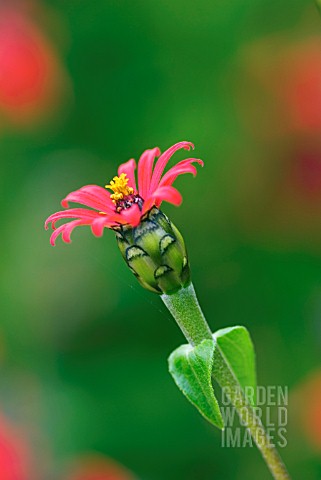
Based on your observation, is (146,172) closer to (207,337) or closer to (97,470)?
(207,337)

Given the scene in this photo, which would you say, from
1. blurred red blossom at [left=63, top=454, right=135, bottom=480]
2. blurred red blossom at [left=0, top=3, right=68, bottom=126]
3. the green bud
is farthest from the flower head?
blurred red blossom at [left=0, top=3, right=68, bottom=126]

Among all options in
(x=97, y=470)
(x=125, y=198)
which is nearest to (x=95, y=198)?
(x=125, y=198)

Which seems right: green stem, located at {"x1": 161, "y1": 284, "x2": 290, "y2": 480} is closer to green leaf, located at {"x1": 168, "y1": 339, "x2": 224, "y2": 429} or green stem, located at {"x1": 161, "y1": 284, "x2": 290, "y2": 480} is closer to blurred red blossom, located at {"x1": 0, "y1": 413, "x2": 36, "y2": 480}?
green leaf, located at {"x1": 168, "y1": 339, "x2": 224, "y2": 429}

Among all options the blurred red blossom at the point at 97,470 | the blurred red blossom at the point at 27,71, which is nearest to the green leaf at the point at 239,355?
the blurred red blossom at the point at 97,470

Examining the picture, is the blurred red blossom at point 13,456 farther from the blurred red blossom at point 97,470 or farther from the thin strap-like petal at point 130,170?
the thin strap-like petal at point 130,170

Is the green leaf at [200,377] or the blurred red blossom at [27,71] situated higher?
the blurred red blossom at [27,71]

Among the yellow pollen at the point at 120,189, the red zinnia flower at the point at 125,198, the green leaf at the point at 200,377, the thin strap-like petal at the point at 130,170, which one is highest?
the thin strap-like petal at the point at 130,170

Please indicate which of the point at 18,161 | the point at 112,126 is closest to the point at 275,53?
the point at 112,126
